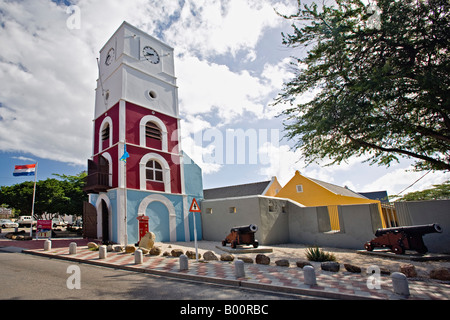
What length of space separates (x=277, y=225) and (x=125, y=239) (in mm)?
9745

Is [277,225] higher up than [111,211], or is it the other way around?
[111,211]

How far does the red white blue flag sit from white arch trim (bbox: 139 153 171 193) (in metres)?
9.17

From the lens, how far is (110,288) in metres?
6.11

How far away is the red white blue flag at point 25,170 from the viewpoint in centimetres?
1966

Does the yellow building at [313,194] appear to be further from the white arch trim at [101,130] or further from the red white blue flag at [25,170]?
the red white blue flag at [25,170]

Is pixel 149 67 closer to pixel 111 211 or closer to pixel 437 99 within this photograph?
pixel 111 211

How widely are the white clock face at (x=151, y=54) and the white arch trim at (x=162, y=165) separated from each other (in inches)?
313

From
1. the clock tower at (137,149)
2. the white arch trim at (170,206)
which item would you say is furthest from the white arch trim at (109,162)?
the white arch trim at (170,206)

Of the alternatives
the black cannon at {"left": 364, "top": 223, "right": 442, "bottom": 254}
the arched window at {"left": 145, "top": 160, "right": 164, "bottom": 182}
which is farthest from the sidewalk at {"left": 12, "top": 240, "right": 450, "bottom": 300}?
the arched window at {"left": 145, "top": 160, "right": 164, "bottom": 182}

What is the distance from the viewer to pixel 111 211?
53.1ft
